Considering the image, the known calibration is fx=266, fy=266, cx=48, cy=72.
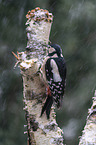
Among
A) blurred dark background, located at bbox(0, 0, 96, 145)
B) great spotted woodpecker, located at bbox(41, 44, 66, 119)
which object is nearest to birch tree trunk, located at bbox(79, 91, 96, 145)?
great spotted woodpecker, located at bbox(41, 44, 66, 119)

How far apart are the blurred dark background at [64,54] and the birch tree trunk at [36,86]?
275 cm

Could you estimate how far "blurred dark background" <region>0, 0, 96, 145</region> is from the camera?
4559mm

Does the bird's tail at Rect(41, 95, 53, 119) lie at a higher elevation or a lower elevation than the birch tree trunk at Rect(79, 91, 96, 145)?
higher

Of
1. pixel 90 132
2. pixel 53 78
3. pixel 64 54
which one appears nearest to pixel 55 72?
pixel 53 78

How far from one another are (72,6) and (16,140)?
269cm

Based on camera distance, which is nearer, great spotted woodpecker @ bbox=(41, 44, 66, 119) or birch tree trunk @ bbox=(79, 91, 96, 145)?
birch tree trunk @ bbox=(79, 91, 96, 145)

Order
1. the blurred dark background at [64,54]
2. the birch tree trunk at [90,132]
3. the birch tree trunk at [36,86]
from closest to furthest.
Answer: the birch tree trunk at [90,132] < the birch tree trunk at [36,86] < the blurred dark background at [64,54]

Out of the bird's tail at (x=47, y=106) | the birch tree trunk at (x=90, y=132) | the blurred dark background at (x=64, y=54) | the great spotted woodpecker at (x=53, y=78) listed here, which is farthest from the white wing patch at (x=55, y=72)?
the blurred dark background at (x=64, y=54)

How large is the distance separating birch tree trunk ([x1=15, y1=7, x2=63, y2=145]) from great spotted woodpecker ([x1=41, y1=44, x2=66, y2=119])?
1.3 inches

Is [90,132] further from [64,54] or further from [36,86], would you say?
[64,54]

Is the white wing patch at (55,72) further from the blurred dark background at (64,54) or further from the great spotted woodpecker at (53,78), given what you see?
the blurred dark background at (64,54)

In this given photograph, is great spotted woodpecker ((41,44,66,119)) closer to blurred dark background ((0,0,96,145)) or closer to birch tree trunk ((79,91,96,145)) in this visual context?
birch tree trunk ((79,91,96,145))

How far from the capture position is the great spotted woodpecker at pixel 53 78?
1644 mm

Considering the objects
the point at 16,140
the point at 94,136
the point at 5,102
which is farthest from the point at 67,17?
the point at 94,136
